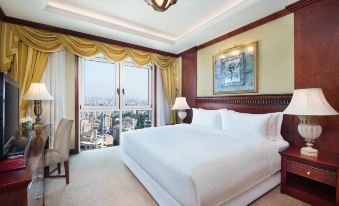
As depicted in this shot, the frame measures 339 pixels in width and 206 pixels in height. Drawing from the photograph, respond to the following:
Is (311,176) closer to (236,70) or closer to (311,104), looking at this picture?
(311,104)

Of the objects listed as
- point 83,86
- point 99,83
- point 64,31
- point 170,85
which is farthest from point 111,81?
point 170,85

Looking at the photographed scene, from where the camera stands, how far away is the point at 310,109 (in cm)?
181

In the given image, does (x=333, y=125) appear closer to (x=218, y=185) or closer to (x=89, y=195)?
(x=218, y=185)

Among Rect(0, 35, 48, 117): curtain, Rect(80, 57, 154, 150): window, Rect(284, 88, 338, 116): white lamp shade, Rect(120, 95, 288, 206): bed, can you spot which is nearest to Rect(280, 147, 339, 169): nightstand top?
Rect(120, 95, 288, 206): bed

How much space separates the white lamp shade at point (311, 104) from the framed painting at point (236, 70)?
41.9 inches

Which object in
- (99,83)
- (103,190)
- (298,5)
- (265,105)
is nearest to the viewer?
(103,190)

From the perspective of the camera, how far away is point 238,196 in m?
1.68

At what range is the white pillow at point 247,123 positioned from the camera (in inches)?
94.0

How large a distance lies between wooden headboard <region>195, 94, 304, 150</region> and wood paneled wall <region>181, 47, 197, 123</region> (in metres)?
0.71

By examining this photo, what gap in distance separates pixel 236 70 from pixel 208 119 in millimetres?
1098

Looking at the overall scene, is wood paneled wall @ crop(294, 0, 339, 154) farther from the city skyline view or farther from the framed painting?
the city skyline view

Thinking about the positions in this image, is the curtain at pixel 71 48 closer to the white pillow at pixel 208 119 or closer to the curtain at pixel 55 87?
the curtain at pixel 55 87

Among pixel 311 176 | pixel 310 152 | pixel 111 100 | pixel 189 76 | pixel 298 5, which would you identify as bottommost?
pixel 311 176

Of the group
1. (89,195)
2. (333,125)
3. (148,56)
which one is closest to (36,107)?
(89,195)
